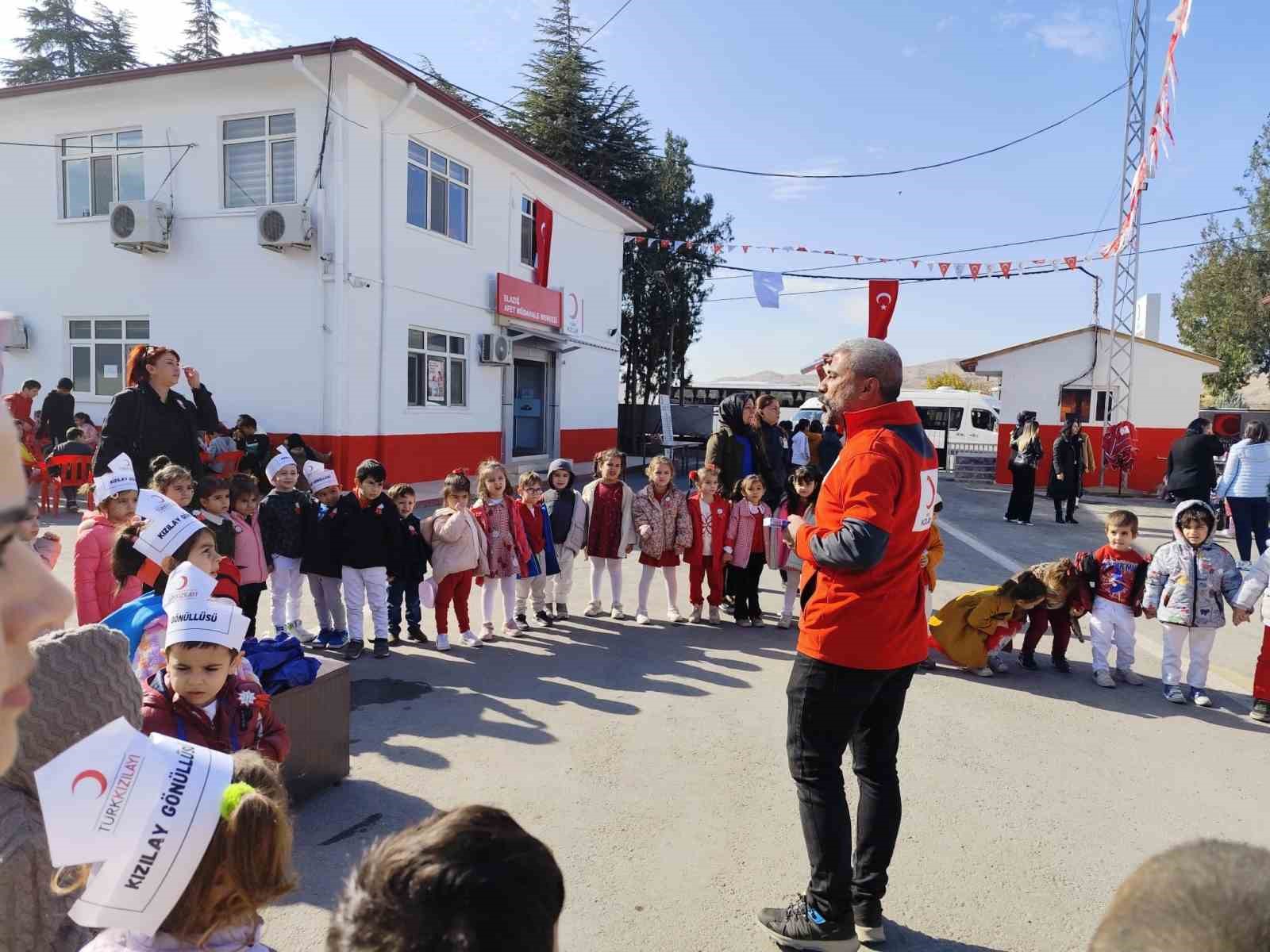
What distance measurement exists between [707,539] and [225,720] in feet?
15.2

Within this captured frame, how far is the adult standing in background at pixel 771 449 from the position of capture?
751 centimetres

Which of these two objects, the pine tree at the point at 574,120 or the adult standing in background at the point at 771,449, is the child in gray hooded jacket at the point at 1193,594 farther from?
the pine tree at the point at 574,120

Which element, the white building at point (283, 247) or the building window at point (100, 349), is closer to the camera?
the white building at point (283, 247)

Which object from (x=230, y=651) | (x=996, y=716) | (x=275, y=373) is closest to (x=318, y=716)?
(x=230, y=651)

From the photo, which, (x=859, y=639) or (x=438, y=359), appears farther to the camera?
(x=438, y=359)

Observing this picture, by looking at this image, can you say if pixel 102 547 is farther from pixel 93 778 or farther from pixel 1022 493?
pixel 1022 493

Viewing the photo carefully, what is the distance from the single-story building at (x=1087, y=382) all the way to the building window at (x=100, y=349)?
17.8 m

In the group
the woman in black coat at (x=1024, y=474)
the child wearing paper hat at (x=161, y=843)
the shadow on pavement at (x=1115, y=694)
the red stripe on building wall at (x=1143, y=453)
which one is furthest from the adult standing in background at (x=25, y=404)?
the red stripe on building wall at (x=1143, y=453)

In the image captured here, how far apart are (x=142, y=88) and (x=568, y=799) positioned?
14.5m

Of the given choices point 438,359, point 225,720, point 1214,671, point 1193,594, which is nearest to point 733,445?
point 1193,594

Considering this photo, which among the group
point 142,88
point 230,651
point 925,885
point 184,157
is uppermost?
point 142,88

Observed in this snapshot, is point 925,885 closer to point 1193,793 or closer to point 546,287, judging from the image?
point 1193,793

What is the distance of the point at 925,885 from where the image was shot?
3.18 m

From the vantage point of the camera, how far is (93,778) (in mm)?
1373
